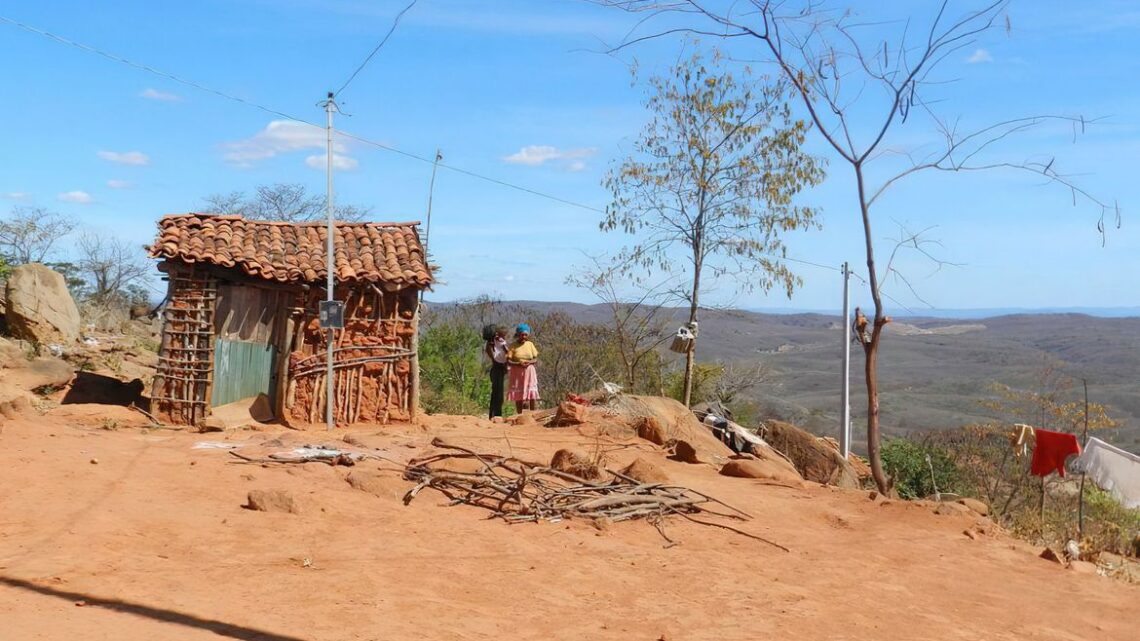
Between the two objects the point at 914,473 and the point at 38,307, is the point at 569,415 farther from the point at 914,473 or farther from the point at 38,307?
the point at 38,307

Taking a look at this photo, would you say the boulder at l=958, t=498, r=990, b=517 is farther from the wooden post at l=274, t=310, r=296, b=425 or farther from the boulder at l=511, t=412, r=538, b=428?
the wooden post at l=274, t=310, r=296, b=425

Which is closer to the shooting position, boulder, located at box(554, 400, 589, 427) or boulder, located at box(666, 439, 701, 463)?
boulder, located at box(666, 439, 701, 463)

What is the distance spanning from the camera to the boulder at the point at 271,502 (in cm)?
862

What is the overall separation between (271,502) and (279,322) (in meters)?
7.05

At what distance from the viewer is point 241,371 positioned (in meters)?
15.0

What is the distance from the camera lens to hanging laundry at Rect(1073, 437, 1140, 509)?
596 inches

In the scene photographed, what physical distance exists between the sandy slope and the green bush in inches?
271

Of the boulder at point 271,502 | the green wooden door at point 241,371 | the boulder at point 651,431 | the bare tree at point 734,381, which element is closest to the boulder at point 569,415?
the boulder at point 651,431

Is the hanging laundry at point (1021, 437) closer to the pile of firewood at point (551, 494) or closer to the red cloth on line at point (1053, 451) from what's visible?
the red cloth on line at point (1053, 451)

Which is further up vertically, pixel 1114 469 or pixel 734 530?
pixel 1114 469

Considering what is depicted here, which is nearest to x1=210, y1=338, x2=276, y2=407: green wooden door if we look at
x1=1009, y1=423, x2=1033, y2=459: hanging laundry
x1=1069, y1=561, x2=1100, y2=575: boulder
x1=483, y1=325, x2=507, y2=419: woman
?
x1=483, y1=325, x2=507, y2=419: woman

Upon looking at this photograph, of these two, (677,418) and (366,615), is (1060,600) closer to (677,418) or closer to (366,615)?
(366,615)

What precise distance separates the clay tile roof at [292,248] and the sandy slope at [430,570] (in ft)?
13.0

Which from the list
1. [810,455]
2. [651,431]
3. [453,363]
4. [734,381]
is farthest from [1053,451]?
[453,363]
